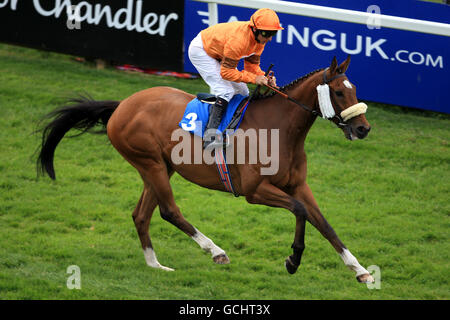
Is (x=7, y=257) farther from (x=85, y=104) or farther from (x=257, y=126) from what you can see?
(x=257, y=126)

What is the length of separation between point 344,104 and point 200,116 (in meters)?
1.21

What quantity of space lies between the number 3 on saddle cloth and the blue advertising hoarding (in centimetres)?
354

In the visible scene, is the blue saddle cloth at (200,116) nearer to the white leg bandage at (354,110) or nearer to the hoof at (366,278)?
the white leg bandage at (354,110)

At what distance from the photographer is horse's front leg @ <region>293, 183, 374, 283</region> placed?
17.5ft

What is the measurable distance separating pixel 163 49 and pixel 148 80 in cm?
65

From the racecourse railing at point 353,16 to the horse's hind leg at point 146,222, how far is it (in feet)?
9.62

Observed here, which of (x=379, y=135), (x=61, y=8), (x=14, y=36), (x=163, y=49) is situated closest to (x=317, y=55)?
(x=379, y=135)

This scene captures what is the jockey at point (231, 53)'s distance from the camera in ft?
17.4

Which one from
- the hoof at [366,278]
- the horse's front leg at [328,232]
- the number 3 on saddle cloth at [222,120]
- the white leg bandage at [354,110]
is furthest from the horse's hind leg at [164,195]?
the white leg bandage at [354,110]

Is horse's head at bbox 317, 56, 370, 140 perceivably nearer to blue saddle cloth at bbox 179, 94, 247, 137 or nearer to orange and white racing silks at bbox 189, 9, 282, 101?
orange and white racing silks at bbox 189, 9, 282, 101

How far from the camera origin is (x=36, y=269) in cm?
577

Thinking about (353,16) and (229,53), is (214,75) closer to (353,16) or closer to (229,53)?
(229,53)

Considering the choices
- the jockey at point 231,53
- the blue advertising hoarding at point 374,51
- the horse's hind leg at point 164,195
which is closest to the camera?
the jockey at point 231,53

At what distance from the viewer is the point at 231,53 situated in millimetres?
5359
